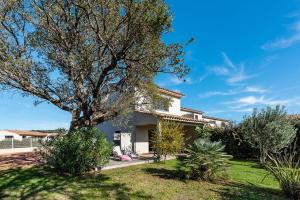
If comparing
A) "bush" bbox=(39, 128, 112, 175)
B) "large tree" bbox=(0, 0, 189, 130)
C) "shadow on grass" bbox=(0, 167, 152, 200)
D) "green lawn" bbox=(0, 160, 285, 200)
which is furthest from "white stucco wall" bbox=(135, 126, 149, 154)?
"shadow on grass" bbox=(0, 167, 152, 200)

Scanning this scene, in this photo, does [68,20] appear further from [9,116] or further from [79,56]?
[9,116]

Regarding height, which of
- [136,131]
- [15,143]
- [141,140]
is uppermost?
[136,131]

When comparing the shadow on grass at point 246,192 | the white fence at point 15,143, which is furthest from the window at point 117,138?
the shadow on grass at point 246,192

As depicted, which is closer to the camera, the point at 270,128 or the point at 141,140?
the point at 270,128

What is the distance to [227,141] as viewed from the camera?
25.2 meters

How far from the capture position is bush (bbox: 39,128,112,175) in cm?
1241

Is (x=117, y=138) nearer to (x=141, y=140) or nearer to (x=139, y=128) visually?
(x=139, y=128)

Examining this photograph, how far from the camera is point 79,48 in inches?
531

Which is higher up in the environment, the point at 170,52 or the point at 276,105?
the point at 170,52

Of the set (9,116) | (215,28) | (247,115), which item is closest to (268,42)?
(215,28)

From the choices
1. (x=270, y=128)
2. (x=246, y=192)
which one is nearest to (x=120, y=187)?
(x=246, y=192)

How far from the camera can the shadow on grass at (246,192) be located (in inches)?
363

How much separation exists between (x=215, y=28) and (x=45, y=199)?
63.4ft

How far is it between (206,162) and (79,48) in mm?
10003
